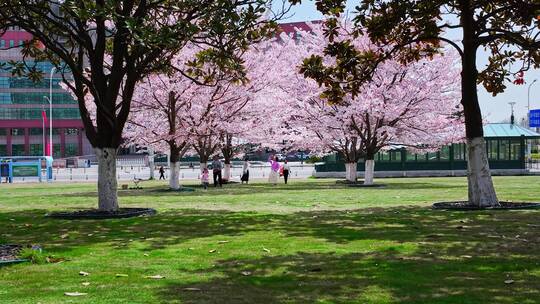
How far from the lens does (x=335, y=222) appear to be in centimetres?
1428

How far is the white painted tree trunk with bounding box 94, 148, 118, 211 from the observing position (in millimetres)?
17109

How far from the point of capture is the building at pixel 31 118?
11675cm

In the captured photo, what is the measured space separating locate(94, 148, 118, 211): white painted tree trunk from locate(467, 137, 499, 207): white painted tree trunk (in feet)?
30.4

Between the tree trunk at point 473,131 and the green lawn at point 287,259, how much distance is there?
140 centimetres

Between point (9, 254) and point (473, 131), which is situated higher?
point (473, 131)

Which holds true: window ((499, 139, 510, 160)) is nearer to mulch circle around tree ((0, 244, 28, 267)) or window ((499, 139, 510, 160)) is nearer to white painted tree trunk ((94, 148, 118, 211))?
white painted tree trunk ((94, 148, 118, 211))

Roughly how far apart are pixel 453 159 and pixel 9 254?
46685 mm

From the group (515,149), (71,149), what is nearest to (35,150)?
(71,149)

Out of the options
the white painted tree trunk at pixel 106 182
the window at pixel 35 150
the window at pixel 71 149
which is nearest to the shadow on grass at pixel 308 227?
the white painted tree trunk at pixel 106 182

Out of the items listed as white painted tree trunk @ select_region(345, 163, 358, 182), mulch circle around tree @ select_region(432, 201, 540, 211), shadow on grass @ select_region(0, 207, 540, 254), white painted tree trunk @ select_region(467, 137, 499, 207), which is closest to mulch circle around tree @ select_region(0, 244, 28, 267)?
shadow on grass @ select_region(0, 207, 540, 254)

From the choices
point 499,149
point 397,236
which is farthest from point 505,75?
point 499,149

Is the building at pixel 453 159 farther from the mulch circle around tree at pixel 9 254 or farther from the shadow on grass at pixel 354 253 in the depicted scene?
the mulch circle around tree at pixel 9 254

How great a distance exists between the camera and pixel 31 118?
389ft

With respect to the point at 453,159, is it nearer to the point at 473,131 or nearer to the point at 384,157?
the point at 384,157
